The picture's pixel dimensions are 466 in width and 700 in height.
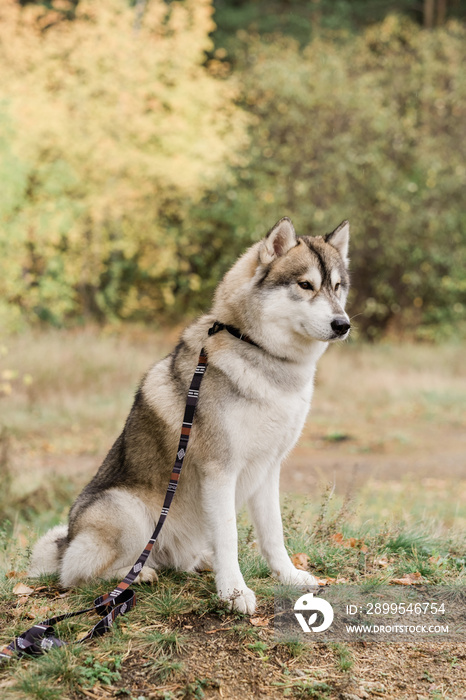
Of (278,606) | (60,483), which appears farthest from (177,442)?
(60,483)

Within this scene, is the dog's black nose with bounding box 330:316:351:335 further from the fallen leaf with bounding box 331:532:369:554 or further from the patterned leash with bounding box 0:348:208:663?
the fallen leaf with bounding box 331:532:369:554

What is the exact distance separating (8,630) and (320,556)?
183 centimetres

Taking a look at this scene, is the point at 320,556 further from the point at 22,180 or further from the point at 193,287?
the point at 193,287

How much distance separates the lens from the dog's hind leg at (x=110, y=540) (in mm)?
3498

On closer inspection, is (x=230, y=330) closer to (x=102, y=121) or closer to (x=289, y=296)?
(x=289, y=296)

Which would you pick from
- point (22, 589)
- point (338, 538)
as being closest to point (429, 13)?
point (338, 538)

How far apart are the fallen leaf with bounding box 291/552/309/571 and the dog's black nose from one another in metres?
1.51

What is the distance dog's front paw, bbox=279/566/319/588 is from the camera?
11.8 feet

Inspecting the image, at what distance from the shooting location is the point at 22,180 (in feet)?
39.7

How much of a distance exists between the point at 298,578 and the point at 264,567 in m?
0.24

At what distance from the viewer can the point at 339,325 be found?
3316 millimetres

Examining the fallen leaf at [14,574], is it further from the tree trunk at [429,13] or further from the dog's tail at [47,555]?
the tree trunk at [429,13]

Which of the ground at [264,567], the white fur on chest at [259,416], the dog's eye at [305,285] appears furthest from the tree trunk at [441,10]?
the white fur on chest at [259,416]

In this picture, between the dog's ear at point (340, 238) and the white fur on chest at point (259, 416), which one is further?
the dog's ear at point (340, 238)
